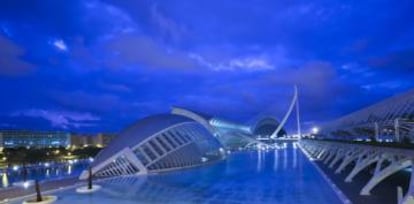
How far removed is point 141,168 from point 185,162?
6.10 meters

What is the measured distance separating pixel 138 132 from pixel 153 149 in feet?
9.70

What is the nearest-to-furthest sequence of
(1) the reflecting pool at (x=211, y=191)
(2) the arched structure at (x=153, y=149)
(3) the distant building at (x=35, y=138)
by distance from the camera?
(1) the reflecting pool at (x=211, y=191)
(2) the arched structure at (x=153, y=149)
(3) the distant building at (x=35, y=138)

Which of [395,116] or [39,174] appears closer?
[395,116]

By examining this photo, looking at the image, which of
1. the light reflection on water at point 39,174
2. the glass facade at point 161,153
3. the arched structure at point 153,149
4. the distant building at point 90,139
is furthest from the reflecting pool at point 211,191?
the distant building at point 90,139

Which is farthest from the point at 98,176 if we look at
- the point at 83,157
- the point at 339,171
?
the point at 83,157

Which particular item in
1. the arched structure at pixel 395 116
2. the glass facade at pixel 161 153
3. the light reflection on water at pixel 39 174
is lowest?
the light reflection on water at pixel 39 174

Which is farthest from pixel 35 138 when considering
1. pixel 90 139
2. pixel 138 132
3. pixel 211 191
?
pixel 211 191

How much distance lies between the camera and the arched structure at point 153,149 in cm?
3406

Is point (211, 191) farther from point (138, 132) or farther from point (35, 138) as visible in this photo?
point (35, 138)

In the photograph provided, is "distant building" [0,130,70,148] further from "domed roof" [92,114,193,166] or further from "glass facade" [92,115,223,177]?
"glass facade" [92,115,223,177]

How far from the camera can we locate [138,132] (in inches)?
1512

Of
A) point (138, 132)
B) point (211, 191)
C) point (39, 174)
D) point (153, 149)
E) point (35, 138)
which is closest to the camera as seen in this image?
point (211, 191)

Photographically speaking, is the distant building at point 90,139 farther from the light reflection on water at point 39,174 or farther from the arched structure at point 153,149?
the arched structure at point 153,149

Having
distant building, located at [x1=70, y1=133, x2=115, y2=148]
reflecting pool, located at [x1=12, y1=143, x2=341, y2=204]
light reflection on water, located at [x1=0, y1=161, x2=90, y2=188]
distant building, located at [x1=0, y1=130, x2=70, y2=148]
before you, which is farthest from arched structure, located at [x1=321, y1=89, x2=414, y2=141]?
distant building, located at [x1=70, y1=133, x2=115, y2=148]
